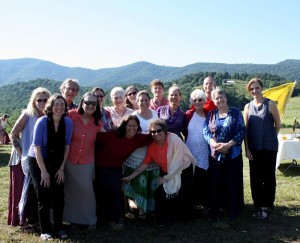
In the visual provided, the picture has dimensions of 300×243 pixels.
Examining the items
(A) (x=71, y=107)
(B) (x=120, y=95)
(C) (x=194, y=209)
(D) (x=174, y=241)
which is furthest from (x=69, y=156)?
(C) (x=194, y=209)

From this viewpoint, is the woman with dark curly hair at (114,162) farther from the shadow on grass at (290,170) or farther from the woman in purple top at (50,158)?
the shadow on grass at (290,170)

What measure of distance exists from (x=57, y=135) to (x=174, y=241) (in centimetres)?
199

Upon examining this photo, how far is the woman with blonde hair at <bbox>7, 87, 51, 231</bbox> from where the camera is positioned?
5012 mm

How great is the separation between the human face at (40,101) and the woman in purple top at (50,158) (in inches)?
12.6

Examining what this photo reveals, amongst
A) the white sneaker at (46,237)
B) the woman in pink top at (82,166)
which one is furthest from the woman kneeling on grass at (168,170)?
the white sneaker at (46,237)

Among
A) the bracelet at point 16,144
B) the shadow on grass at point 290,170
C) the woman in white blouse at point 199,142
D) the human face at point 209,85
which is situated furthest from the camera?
the shadow on grass at point 290,170

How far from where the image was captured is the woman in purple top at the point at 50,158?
4668 mm

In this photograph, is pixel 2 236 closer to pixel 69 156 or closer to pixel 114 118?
pixel 69 156

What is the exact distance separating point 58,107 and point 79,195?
1.29m

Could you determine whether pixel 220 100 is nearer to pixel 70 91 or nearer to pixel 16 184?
pixel 70 91

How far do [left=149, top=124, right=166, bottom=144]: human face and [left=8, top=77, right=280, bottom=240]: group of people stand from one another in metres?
0.01

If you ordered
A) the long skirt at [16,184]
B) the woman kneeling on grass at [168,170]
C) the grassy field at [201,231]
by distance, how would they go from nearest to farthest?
the grassy field at [201,231] < the long skirt at [16,184] < the woman kneeling on grass at [168,170]

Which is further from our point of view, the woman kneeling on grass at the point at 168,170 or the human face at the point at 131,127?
the woman kneeling on grass at the point at 168,170

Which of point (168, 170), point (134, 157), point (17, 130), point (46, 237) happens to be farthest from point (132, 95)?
point (46, 237)
